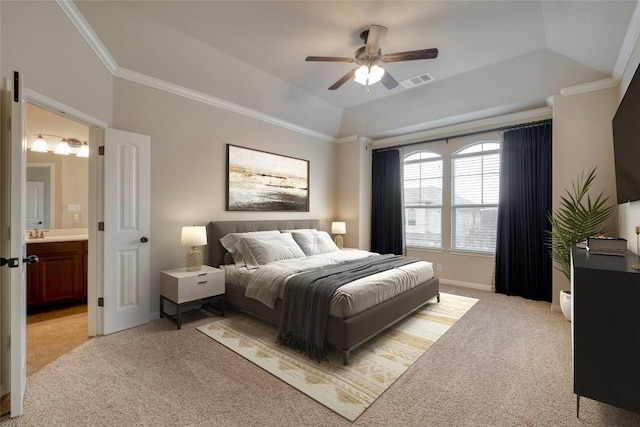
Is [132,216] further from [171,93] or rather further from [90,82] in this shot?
[171,93]

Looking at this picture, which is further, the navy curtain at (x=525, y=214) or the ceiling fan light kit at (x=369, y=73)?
the navy curtain at (x=525, y=214)

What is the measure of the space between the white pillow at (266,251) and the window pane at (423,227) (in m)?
2.54

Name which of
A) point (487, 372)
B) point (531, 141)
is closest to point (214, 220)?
point (487, 372)

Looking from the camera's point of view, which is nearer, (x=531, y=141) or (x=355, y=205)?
(x=531, y=141)

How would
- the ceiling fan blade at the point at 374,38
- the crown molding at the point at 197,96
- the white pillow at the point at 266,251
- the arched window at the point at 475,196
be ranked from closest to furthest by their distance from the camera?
the ceiling fan blade at the point at 374,38
the crown molding at the point at 197,96
the white pillow at the point at 266,251
the arched window at the point at 475,196

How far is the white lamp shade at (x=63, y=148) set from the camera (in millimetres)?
4395

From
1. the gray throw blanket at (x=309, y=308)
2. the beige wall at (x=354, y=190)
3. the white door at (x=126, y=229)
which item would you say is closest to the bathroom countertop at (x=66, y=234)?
the white door at (x=126, y=229)

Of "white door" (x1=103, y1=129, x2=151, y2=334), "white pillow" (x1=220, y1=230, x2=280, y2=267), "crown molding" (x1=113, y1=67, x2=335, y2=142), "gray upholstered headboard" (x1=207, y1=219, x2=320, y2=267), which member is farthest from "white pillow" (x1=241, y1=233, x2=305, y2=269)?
"crown molding" (x1=113, y1=67, x2=335, y2=142)

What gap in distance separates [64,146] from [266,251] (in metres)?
3.52

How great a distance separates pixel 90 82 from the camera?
2.84m

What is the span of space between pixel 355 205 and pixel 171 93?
362 centimetres

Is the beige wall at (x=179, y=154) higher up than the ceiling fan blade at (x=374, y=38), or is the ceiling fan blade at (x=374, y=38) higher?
the ceiling fan blade at (x=374, y=38)

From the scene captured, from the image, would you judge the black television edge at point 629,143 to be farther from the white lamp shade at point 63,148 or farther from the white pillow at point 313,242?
the white lamp shade at point 63,148

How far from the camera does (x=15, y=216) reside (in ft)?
6.12
